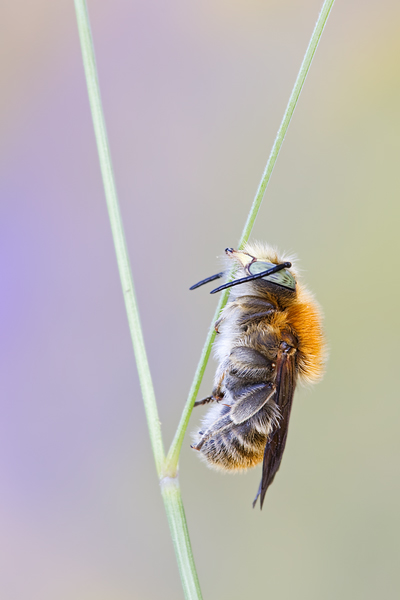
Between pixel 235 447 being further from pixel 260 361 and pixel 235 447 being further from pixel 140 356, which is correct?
pixel 140 356

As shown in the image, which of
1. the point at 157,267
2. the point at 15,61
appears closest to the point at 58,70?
the point at 15,61

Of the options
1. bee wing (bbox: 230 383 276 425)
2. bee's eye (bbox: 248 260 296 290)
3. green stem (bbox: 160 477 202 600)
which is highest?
bee's eye (bbox: 248 260 296 290)

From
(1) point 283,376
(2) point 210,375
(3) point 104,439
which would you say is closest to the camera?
(1) point 283,376

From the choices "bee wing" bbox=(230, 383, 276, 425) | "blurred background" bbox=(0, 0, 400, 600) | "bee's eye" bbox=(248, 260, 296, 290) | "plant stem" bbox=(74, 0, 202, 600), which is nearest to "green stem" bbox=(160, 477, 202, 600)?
"plant stem" bbox=(74, 0, 202, 600)

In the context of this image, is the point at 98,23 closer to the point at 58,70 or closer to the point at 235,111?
the point at 58,70

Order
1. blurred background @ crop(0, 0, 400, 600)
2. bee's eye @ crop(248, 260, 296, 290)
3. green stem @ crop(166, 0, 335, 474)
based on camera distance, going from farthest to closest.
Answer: blurred background @ crop(0, 0, 400, 600)
bee's eye @ crop(248, 260, 296, 290)
green stem @ crop(166, 0, 335, 474)

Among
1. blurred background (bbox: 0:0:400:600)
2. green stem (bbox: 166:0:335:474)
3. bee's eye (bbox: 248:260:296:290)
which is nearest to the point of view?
green stem (bbox: 166:0:335:474)

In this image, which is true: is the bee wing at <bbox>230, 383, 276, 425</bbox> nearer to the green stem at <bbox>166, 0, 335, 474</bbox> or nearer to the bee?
the bee
